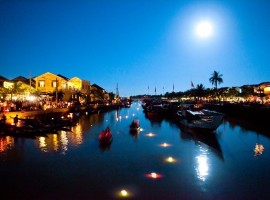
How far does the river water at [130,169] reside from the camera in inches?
743

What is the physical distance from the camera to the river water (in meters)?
18.9

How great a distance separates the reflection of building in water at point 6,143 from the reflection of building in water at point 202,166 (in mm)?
20700

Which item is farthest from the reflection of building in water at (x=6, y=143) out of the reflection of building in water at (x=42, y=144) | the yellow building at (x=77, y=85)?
the yellow building at (x=77, y=85)

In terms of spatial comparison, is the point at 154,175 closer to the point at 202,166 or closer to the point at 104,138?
the point at 202,166

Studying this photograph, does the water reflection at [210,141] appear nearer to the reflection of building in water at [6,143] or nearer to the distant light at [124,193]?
the distant light at [124,193]

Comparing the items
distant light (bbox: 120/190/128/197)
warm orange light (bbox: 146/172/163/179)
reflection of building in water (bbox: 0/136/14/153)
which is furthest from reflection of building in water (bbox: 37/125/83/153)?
distant light (bbox: 120/190/128/197)

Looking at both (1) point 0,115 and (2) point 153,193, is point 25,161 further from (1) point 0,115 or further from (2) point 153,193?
(1) point 0,115

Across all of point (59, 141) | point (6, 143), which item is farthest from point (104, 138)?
point (6, 143)

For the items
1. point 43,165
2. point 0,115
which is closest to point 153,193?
point 43,165

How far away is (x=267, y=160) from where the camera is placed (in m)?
28.1

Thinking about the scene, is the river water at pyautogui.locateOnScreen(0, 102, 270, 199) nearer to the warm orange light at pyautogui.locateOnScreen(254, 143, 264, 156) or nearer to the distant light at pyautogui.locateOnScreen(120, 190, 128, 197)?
the distant light at pyautogui.locateOnScreen(120, 190, 128, 197)

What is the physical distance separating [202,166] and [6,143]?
2302cm

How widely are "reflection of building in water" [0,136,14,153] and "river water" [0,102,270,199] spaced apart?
0.11m

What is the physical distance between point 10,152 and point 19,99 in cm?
4112
